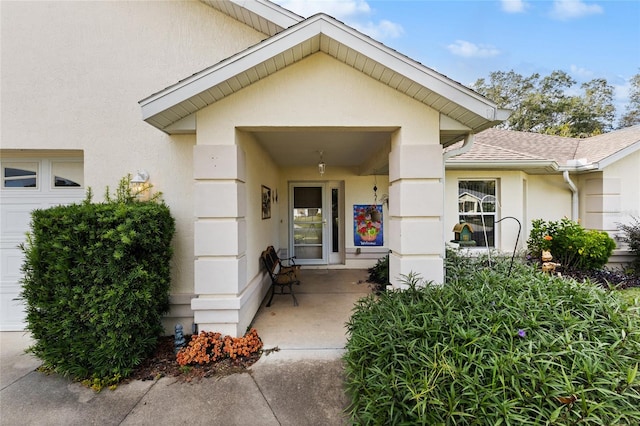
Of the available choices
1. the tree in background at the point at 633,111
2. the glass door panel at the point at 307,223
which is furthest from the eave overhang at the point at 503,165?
the tree in background at the point at 633,111

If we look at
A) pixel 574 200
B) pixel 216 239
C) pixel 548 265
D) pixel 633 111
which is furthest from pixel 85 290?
pixel 633 111

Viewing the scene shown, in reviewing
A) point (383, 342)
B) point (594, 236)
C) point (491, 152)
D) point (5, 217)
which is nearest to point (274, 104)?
point (383, 342)

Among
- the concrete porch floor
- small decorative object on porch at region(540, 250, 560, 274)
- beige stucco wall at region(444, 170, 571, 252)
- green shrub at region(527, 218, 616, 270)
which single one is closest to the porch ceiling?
beige stucco wall at region(444, 170, 571, 252)

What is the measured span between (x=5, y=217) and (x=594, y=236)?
1169 centimetres

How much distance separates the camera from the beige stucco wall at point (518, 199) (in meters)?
7.29

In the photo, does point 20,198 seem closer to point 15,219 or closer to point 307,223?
point 15,219

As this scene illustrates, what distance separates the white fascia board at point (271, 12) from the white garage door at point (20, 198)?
11.6 feet

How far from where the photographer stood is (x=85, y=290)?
3.01 meters

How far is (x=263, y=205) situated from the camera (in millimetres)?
5457

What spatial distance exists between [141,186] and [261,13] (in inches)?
118

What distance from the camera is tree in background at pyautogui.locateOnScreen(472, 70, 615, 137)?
19703 millimetres

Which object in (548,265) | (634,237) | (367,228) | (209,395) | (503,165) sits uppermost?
(503,165)

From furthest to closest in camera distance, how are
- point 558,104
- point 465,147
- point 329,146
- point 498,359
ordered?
point 558,104
point 329,146
point 465,147
point 498,359

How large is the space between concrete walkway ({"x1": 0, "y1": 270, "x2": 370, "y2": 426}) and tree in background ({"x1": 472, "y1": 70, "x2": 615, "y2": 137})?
23.2 metres
